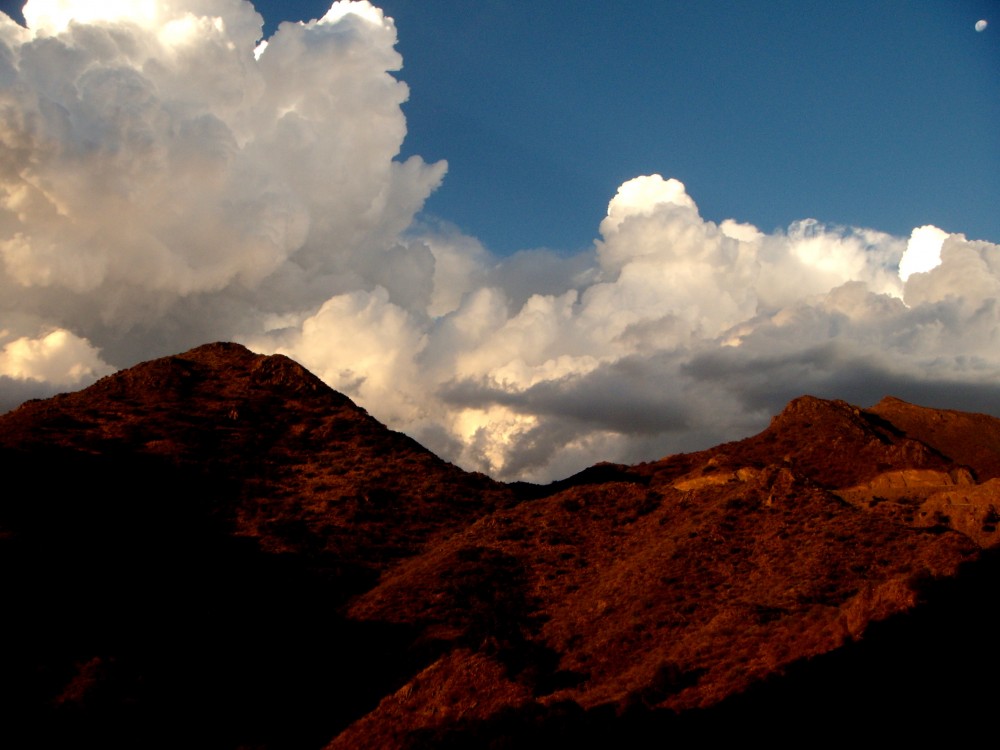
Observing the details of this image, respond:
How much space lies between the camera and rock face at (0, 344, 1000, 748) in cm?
2333

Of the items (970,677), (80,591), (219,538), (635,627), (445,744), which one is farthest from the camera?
(219,538)

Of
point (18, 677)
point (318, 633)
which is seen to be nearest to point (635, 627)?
point (318, 633)

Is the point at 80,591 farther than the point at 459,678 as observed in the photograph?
Yes

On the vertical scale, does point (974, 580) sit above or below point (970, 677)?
above

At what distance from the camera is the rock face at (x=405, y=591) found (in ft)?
76.5

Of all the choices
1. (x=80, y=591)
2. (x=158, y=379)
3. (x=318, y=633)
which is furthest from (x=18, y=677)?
(x=158, y=379)

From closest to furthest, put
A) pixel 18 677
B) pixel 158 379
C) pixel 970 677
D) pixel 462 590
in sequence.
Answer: pixel 970 677 → pixel 18 677 → pixel 462 590 → pixel 158 379

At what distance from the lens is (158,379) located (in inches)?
2530

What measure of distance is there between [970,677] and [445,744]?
45.8 ft

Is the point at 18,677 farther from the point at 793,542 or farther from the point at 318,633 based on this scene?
the point at 793,542

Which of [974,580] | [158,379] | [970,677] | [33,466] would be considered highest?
[158,379]

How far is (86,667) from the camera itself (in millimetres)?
29859

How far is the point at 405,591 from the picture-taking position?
1563 inches

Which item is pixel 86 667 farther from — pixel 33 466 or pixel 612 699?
pixel 33 466
